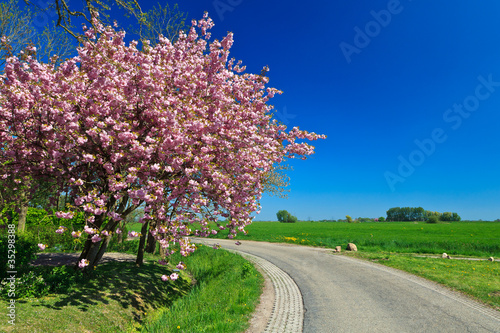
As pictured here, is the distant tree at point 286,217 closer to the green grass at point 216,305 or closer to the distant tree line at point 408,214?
the distant tree line at point 408,214

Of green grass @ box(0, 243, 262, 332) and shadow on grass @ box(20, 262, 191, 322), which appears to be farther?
shadow on grass @ box(20, 262, 191, 322)

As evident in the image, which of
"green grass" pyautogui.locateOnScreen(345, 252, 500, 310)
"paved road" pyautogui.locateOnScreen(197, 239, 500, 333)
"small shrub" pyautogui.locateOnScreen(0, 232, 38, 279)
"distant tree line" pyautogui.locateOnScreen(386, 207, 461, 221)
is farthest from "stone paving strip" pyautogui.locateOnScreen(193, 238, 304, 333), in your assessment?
"distant tree line" pyautogui.locateOnScreen(386, 207, 461, 221)

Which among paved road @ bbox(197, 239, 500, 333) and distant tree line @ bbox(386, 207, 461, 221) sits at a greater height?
distant tree line @ bbox(386, 207, 461, 221)

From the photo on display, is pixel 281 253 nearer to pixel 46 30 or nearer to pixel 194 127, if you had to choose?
pixel 194 127

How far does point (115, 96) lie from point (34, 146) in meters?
3.76

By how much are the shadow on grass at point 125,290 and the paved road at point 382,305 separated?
620 centimetres

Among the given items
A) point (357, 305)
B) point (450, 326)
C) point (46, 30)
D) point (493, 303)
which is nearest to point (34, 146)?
point (357, 305)

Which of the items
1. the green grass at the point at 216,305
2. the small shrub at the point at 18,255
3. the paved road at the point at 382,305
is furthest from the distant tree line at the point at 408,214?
the small shrub at the point at 18,255

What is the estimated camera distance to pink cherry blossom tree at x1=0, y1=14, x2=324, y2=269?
7883 millimetres

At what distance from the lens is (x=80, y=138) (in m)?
7.26

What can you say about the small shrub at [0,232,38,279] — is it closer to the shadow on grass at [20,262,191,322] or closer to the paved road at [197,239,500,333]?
the shadow on grass at [20,262,191,322]

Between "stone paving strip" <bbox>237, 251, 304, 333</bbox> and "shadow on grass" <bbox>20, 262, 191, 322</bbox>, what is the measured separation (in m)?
4.81

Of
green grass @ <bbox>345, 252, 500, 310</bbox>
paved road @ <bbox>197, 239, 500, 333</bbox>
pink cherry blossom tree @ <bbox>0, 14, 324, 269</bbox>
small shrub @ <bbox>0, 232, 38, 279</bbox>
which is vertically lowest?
paved road @ <bbox>197, 239, 500, 333</bbox>

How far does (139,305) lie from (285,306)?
5747 mm
